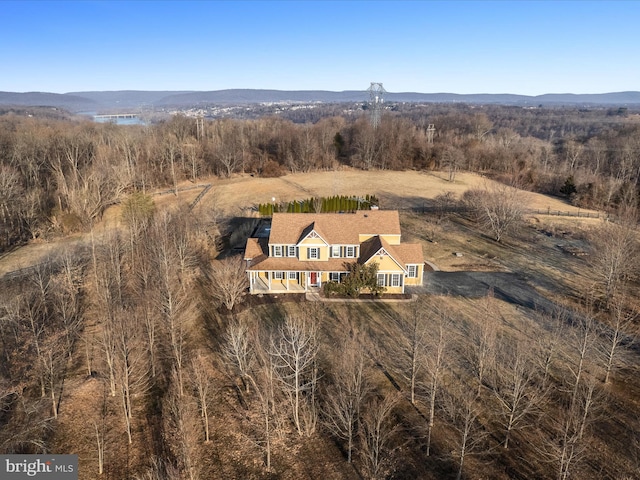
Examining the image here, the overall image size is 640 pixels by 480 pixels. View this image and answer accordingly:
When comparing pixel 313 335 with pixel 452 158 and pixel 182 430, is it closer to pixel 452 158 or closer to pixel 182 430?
pixel 182 430

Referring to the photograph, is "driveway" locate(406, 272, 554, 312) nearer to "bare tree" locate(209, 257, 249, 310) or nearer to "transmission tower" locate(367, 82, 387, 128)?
"bare tree" locate(209, 257, 249, 310)

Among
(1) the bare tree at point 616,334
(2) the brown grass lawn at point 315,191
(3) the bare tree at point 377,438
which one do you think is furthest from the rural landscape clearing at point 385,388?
(2) the brown grass lawn at point 315,191

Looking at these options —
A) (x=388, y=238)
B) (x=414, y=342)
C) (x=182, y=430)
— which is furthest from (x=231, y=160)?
(x=182, y=430)

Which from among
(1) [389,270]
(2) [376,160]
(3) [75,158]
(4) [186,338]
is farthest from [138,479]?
(2) [376,160]

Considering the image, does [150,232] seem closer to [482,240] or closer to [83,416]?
[83,416]
